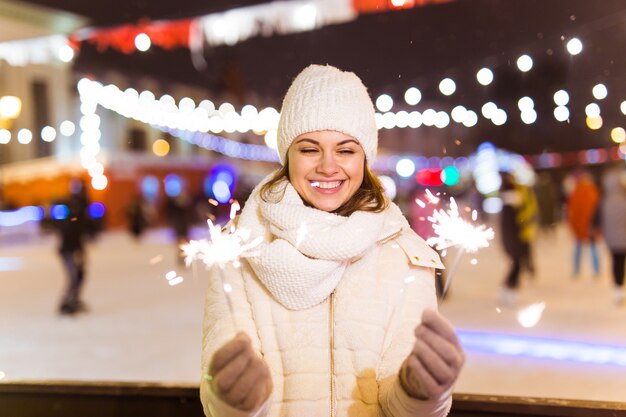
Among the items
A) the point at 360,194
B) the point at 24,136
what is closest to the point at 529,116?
the point at 360,194

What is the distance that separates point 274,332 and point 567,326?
426cm

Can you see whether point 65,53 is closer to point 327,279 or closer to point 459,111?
point 459,111

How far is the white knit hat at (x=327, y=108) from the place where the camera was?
4.77 ft

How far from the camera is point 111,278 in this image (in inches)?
341

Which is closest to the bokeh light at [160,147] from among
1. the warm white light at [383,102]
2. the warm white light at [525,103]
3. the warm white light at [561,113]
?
the warm white light at [525,103]

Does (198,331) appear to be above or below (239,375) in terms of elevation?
below

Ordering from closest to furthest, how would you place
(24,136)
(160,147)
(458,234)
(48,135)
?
(458,234) < (24,136) < (48,135) < (160,147)

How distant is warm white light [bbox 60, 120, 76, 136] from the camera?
20.2m

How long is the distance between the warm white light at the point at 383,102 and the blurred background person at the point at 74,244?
15.1 feet

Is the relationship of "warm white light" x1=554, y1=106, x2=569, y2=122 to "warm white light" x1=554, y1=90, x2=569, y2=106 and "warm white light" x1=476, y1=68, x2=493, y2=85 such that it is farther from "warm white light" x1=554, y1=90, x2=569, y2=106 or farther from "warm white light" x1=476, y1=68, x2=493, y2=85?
"warm white light" x1=476, y1=68, x2=493, y2=85

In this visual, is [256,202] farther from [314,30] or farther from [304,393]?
[314,30]

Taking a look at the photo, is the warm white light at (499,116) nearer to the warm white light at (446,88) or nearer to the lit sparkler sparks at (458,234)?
the warm white light at (446,88)

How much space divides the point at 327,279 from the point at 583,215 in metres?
7.58

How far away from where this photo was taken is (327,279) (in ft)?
4.64
